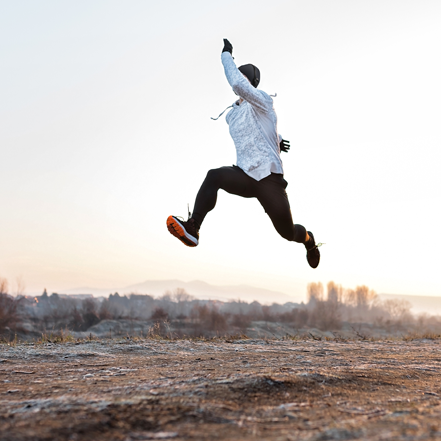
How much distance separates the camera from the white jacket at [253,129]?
3.98 meters

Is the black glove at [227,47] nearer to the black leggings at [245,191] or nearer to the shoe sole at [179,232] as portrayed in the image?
the black leggings at [245,191]

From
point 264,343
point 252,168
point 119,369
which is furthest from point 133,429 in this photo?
point 264,343

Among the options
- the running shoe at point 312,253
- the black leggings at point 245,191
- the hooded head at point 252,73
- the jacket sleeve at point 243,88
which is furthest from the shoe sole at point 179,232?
the running shoe at point 312,253

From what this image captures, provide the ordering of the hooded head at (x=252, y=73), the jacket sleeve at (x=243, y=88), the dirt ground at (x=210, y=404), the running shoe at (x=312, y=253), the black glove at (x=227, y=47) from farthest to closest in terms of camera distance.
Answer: the running shoe at (x=312, y=253), the hooded head at (x=252, y=73), the black glove at (x=227, y=47), the jacket sleeve at (x=243, y=88), the dirt ground at (x=210, y=404)

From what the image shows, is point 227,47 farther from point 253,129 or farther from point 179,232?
point 179,232

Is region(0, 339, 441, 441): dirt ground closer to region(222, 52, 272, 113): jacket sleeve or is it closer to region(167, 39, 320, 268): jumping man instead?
region(167, 39, 320, 268): jumping man

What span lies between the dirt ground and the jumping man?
61.1 inches

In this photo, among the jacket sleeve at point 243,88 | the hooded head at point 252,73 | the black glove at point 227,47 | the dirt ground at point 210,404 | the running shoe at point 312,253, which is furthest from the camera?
the running shoe at point 312,253

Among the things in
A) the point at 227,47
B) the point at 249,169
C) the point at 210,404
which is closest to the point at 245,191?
the point at 249,169

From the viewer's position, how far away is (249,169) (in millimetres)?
4016

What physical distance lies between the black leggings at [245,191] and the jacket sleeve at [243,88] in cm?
71

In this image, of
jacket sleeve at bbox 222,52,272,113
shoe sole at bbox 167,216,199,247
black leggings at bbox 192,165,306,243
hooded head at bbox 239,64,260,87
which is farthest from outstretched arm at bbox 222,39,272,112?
shoe sole at bbox 167,216,199,247

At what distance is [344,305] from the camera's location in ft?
258

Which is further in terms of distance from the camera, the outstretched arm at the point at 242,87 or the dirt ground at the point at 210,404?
the outstretched arm at the point at 242,87
